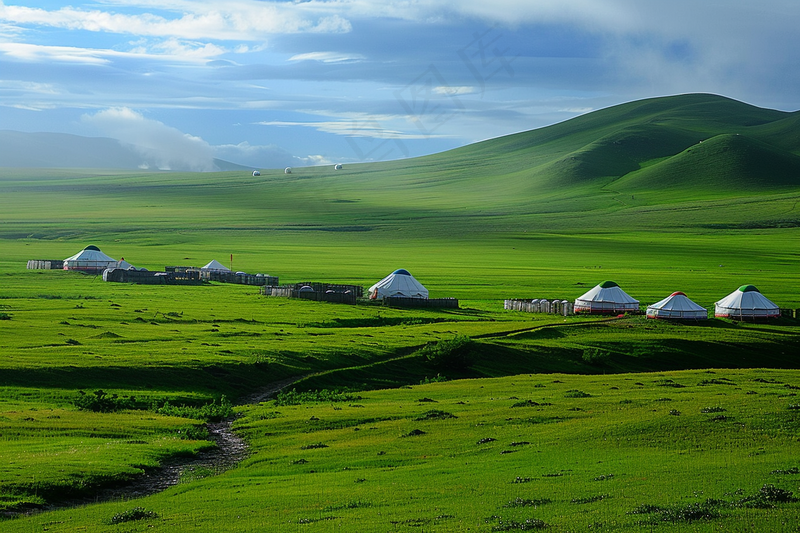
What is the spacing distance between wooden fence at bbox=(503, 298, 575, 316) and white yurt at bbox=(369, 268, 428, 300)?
8941 millimetres

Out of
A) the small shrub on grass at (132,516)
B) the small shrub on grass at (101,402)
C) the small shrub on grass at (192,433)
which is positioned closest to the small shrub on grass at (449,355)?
the small shrub on grass at (101,402)

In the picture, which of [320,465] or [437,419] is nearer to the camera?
[320,465]

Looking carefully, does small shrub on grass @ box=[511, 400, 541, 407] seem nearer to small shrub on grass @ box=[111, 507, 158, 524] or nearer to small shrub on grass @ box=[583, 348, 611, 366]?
small shrub on grass @ box=[111, 507, 158, 524]

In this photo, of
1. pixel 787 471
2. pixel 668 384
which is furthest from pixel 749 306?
pixel 787 471

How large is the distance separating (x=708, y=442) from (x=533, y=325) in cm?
4193

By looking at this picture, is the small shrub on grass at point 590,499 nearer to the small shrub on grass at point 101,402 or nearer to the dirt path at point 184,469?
the dirt path at point 184,469

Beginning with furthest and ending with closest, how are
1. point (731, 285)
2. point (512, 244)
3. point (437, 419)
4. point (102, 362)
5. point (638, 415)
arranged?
point (512, 244) → point (731, 285) → point (102, 362) → point (437, 419) → point (638, 415)

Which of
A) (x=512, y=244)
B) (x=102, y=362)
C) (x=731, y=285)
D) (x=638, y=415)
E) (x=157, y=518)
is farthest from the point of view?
(x=512, y=244)

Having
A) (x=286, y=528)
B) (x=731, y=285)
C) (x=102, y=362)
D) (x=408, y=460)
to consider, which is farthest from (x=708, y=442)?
(x=731, y=285)

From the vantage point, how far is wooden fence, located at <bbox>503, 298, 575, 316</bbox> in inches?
3125

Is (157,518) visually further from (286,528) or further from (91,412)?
(91,412)

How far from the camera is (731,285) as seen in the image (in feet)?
341

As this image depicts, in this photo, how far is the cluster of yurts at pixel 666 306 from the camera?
7375 cm

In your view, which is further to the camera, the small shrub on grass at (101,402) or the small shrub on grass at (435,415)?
the small shrub on grass at (101,402)
